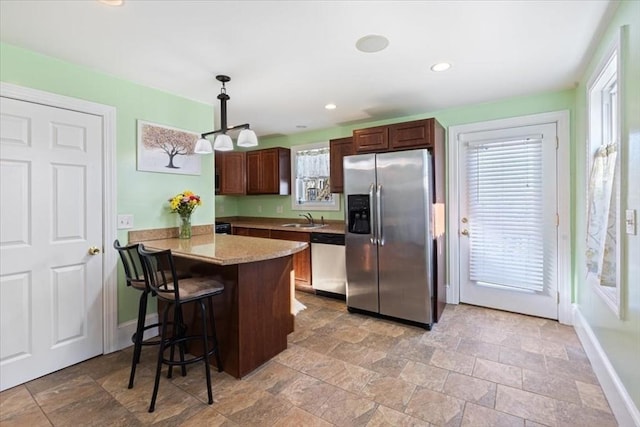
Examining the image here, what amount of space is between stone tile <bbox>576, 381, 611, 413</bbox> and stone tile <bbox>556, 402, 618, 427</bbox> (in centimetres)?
5

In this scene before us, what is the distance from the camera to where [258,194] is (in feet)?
17.4

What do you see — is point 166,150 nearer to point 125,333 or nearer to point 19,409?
point 125,333

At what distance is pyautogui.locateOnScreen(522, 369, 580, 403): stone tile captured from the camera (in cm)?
201

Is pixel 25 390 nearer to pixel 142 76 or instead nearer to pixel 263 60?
pixel 142 76

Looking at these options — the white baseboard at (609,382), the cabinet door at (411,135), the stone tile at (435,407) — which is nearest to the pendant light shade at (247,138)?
the cabinet door at (411,135)

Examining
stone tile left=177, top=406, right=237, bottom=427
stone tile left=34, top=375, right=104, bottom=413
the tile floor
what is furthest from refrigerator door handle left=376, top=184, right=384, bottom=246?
stone tile left=34, top=375, right=104, bottom=413

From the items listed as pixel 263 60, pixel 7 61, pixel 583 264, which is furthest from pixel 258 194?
pixel 583 264

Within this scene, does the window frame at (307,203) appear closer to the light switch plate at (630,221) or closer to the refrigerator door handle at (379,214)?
the refrigerator door handle at (379,214)

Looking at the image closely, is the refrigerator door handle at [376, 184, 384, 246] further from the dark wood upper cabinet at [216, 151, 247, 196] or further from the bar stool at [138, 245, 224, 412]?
the dark wood upper cabinet at [216, 151, 247, 196]

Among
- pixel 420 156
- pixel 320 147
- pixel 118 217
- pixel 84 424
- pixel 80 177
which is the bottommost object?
pixel 84 424

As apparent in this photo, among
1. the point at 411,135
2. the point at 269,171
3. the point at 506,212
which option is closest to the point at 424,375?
the point at 506,212

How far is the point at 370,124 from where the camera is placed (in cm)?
434

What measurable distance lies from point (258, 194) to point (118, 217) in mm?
2720

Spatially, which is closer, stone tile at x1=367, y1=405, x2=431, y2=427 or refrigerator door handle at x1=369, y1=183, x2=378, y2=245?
stone tile at x1=367, y1=405, x2=431, y2=427
